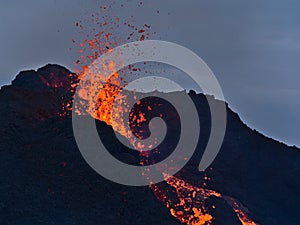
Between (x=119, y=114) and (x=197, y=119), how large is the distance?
38.8ft

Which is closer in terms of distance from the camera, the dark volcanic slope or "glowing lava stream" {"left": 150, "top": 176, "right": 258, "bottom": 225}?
the dark volcanic slope

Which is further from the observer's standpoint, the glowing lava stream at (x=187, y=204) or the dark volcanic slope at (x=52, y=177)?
the glowing lava stream at (x=187, y=204)

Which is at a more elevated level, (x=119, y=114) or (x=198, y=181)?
(x=119, y=114)

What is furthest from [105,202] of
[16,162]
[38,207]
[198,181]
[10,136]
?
[198,181]

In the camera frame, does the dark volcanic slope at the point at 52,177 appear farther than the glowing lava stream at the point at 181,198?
No

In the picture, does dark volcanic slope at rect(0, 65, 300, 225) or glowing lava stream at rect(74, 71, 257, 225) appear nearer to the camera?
dark volcanic slope at rect(0, 65, 300, 225)

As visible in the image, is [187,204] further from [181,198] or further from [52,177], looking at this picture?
[52,177]

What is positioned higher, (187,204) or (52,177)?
(187,204)

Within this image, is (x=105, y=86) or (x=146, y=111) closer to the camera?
(x=105, y=86)

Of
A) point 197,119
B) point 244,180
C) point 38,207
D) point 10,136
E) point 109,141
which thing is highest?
point 197,119

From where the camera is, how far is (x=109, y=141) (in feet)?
91.5

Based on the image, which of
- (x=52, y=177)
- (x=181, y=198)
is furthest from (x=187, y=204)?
(x=52, y=177)

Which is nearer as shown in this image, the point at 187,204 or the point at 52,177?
the point at 52,177

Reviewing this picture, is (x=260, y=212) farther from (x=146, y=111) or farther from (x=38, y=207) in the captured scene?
(x=38, y=207)
